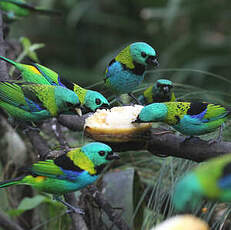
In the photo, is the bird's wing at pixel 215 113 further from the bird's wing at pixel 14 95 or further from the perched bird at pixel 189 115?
the bird's wing at pixel 14 95

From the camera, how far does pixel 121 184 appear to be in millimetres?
2697

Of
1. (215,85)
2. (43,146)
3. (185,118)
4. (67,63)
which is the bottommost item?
(43,146)

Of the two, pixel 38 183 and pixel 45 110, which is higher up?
pixel 45 110

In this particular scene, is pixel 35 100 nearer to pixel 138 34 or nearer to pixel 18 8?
pixel 18 8

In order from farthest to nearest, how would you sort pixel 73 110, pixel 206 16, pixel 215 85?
1. pixel 206 16
2. pixel 215 85
3. pixel 73 110

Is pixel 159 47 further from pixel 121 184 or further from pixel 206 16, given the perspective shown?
pixel 121 184

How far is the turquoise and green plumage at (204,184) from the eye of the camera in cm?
92

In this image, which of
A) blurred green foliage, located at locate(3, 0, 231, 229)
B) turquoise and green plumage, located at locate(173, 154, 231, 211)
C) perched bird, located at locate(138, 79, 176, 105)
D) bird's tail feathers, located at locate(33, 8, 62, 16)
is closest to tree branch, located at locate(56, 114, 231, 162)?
turquoise and green plumage, located at locate(173, 154, 231, 211)

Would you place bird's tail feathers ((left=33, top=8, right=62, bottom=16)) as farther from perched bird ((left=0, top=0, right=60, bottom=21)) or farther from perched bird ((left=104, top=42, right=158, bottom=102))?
perched bird ((left=104, top=42, right=158, bottom=102))

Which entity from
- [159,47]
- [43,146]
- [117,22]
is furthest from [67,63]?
[43,146]

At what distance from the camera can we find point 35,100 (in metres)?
2.09

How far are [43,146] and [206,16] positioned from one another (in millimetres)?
5220

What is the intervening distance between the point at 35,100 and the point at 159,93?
1.09 metres

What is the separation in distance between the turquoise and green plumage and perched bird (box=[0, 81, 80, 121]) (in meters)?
1.09
